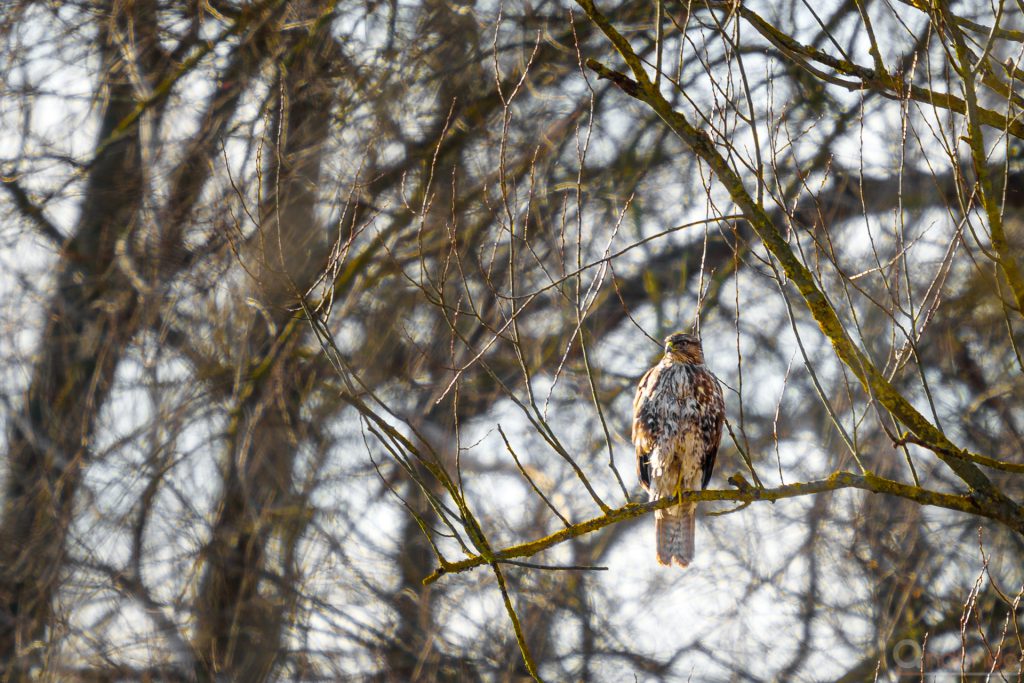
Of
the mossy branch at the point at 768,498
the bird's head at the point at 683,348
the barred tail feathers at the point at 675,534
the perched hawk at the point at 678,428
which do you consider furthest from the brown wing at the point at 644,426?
the mossy branch at the point at 768,498

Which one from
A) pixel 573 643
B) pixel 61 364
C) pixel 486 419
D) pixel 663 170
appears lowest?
pixel 573 643

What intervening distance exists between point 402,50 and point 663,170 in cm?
197

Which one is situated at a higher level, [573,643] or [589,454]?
[589,454]

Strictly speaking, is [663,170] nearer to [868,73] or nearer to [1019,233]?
[1019,233]

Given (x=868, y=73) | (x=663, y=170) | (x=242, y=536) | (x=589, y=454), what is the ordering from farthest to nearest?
(x=663, y=170), (x=589, y=454), (x=242, y=536), (x=868, y=73)

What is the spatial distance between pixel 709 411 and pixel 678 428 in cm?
16

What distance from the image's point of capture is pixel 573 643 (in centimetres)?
655

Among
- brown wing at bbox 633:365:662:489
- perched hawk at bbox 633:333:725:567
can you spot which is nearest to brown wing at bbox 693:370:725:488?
perched hawk at bbox 633:333:725:567

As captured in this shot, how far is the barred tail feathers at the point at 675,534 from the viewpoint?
18.3 feet

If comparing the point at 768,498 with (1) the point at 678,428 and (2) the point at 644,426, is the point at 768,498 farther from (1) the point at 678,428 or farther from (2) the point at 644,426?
(2) the point at 644,426

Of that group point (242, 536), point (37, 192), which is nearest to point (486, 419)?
point (242, 536)

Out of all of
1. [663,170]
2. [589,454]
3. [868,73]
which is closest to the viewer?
[868,73]

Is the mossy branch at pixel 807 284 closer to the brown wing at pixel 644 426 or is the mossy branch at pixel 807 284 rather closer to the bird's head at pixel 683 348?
the bird's head at pixel 683 348

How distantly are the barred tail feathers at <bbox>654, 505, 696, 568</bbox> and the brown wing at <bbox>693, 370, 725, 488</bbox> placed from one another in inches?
11.4
